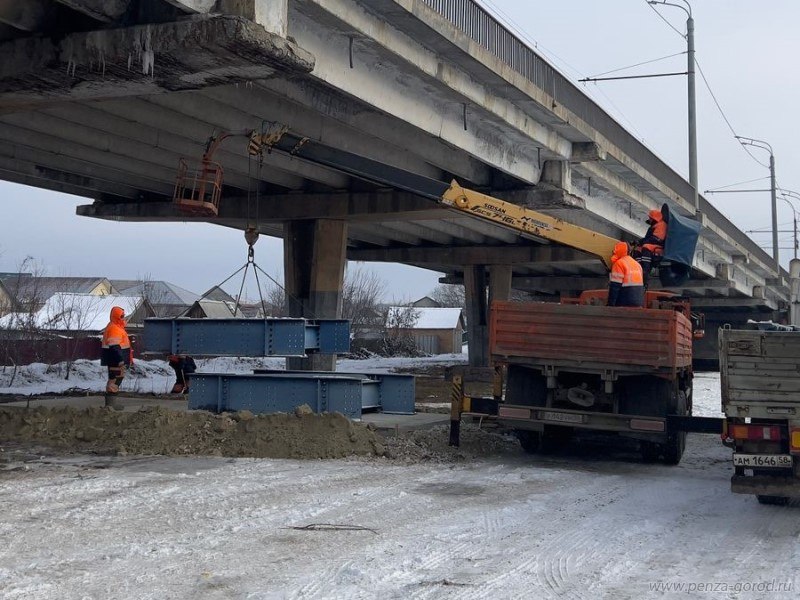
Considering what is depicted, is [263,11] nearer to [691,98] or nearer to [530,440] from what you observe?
[530,440]

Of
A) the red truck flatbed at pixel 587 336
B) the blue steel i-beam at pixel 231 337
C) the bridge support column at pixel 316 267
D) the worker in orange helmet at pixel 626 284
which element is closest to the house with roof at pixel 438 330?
the bridge support column at pixel 316 267

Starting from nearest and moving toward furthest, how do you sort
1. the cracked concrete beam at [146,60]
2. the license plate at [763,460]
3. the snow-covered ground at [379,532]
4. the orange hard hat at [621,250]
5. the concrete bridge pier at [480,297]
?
the snow-covered ground at [379,532] → the license plate at [763,460] → the cracked concrete beam at [146,60] → the orange hard hat at [621,250] → the concrete bridge pier at [480,297]

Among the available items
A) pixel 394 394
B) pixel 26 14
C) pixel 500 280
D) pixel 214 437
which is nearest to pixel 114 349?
pixel 214 437

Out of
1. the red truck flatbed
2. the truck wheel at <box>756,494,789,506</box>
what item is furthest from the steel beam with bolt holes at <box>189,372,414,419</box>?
the truck wheel at <box>756,494,789,506</box>

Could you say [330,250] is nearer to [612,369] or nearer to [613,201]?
[613,201]

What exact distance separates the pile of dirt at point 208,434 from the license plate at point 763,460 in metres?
5.01

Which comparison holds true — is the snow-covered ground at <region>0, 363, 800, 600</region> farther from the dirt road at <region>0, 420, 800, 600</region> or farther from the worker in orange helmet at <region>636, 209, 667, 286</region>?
the worker in orange helmet at <region>636, 209, 667, 286</region>

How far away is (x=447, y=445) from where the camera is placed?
41.3 ft

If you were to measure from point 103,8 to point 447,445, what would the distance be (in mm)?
7227

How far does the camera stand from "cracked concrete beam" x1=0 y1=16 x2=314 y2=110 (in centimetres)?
916

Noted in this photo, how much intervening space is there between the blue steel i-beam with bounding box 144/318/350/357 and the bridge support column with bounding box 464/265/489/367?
2425 centimetres

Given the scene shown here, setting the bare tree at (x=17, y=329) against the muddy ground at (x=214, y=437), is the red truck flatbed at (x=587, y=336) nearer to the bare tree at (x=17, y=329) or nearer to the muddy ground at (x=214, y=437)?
the muddy ground at (x=214, y=437)

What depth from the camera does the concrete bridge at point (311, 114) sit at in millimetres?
9672

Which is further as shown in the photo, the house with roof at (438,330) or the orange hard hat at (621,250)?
the house with roof at (438,330)
